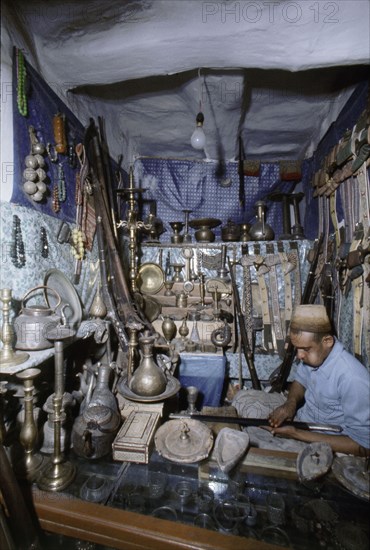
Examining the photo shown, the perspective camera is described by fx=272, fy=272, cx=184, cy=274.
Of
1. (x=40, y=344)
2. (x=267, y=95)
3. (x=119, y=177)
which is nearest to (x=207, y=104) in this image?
(x=267, y=95)

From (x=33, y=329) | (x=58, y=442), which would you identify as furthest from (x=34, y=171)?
(x=58, y=442)

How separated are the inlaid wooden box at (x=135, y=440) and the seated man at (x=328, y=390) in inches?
38.9

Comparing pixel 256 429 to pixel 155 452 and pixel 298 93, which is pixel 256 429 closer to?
pixel 155 452

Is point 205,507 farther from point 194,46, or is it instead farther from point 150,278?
point 150,278

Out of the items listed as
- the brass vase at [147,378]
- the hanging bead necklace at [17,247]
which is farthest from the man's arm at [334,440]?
the hanging bead necklace at [17,247]

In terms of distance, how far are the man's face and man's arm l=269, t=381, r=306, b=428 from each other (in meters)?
0.48

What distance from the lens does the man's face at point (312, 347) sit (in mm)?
2340

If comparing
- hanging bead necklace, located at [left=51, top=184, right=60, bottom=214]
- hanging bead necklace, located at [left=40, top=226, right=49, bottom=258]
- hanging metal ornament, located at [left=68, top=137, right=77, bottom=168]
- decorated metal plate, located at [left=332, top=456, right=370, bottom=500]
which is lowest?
decorated metal plate, located at [left=332, top=456, right=370, bottom=500]

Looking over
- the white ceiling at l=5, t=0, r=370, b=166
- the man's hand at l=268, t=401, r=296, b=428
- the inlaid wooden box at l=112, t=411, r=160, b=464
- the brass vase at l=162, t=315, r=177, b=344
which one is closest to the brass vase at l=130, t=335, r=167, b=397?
the inlaid wooden box at l=112, t=411, r=160, b=464

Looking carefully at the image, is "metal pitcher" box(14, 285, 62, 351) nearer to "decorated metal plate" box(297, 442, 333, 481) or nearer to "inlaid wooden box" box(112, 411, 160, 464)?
"inlaid wooden box" box(112, 411, 160, 464)

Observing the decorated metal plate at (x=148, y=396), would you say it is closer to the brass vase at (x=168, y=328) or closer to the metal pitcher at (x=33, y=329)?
the metal pitcher at (x=33, y=329)

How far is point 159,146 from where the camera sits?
5.66 meters

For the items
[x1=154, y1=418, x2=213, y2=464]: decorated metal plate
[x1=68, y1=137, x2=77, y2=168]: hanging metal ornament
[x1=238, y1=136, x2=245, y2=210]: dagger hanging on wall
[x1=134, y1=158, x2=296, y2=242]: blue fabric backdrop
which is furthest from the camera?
[x1=134, y1=158, x2=296, y2=242]: blue fabric backdrop

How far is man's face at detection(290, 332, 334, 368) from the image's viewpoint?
234 centimetres
